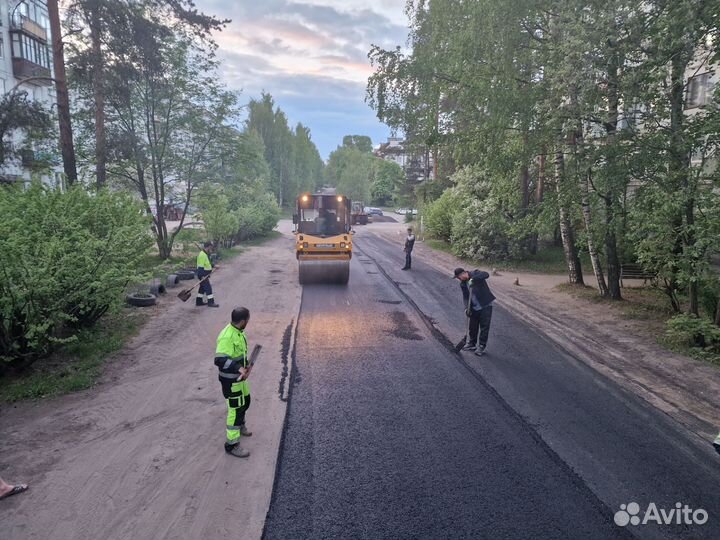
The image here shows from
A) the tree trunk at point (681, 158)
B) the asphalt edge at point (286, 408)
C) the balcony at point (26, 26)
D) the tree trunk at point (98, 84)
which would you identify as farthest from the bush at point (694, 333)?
the balcony at point (26, 26)

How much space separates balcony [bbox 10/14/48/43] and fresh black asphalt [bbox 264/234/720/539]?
33.2 meters

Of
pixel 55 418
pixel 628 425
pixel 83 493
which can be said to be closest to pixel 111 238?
pixel 55 418

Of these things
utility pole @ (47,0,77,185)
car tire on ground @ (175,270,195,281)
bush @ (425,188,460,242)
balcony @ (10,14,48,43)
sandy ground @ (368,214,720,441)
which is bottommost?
sandy ground @ (368,214,720,441)

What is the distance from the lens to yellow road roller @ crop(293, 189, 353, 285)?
1598 cm

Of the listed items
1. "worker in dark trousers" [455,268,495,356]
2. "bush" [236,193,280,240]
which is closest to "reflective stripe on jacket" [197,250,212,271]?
"worker in dark trousers" [455,268,495,356]

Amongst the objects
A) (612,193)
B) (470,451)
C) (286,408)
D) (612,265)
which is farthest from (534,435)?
(612,265)

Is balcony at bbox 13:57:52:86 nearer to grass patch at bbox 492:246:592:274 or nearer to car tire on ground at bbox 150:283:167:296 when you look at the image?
car tire on ground at bbox 150:283:167:296

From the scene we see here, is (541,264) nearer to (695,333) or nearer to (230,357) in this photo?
(695,333)

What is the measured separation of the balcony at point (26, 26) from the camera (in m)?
29.7

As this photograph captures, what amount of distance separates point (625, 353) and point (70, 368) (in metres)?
9.91

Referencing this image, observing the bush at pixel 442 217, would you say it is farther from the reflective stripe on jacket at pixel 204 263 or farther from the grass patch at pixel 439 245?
the reflective stripe on jacket at pixel 204 263

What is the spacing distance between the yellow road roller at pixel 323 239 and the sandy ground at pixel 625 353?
17.3ft

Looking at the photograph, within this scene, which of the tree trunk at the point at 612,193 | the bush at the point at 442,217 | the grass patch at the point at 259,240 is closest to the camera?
the tree trunk at the point at 612,193

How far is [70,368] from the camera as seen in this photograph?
769cm
